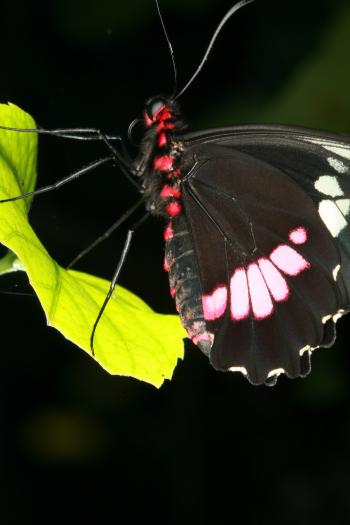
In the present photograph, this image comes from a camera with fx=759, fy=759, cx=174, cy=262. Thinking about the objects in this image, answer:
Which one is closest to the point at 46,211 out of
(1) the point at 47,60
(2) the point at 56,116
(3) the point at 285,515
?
(2) the point at 56,116

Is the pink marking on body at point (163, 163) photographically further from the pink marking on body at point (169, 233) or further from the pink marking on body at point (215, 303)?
the pink marking on body at point (215, 303)

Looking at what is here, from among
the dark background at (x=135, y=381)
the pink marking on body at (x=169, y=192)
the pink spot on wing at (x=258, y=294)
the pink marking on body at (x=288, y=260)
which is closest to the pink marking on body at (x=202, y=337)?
the pink spot on wing at (x=258, y=294)

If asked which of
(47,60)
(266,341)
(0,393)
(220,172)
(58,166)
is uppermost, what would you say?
(47,60)

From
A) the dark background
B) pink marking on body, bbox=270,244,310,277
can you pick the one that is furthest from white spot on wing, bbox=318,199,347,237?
the dark background

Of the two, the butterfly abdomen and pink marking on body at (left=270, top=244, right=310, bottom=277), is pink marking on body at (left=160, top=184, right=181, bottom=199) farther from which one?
pink marking on body at (left=270, top=244, right=310, bottom=277)

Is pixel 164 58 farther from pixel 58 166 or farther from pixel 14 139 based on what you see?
pixel 14 139

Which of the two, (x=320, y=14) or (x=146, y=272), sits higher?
(x=320, y=14)

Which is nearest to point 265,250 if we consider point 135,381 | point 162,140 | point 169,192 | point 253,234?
point 253,234

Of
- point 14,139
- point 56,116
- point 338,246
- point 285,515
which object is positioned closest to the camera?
point 14,139
